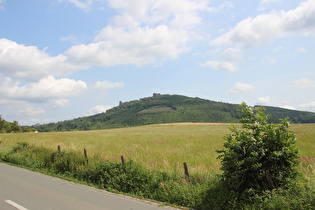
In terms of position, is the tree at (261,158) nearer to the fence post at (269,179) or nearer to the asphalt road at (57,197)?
the fence post at (269,179)

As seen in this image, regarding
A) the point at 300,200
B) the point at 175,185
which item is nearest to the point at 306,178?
the point at 300,200

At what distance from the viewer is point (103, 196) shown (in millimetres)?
8047

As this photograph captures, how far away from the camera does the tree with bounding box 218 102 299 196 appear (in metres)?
5.54

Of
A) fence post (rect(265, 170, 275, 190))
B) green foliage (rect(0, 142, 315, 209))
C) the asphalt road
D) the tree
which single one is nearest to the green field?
green foliage (rect(0, 142, 315, 209))

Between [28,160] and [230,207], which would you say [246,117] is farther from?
[28,160]

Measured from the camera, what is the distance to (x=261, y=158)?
5699mm

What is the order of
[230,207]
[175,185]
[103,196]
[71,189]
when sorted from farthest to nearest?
[71,189]
[103,196]
[175,185]
[230,207]

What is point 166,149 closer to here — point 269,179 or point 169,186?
point 169,186

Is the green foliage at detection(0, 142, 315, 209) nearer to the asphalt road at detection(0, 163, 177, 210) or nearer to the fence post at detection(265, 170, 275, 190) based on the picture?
the fence post at detection(265, 170, 275, 190)

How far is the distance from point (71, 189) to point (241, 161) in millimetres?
Result: 7249

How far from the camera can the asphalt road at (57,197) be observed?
694 cm

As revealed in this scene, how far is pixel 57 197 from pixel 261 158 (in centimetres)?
735

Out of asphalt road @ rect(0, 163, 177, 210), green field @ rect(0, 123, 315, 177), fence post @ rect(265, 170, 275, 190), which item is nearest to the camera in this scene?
fence post @ rect(265, 170, 275, 190)

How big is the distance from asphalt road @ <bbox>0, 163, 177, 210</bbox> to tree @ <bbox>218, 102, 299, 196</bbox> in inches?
104
